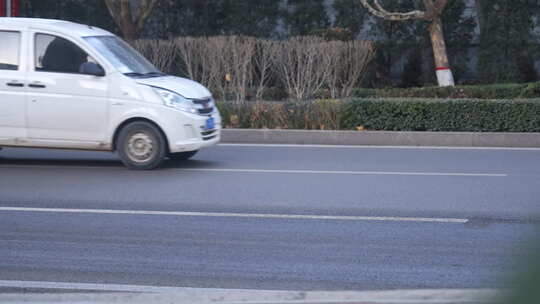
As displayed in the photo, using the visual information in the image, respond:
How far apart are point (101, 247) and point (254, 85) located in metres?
13.6

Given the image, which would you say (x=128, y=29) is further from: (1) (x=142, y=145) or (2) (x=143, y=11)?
(1) (x=142, y=145)

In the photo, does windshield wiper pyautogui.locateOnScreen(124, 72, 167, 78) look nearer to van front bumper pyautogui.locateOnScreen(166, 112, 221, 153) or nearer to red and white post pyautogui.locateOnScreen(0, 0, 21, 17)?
van front bumper pyautogui.locateOnScreen(166, 112, 221, 153)

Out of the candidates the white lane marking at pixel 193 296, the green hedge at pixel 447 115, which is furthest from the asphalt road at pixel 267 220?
the green hedge at pixel 447 115

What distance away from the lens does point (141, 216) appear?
766 cm

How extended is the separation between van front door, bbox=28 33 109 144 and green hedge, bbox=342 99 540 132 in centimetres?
583

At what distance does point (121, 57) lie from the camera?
427 inches

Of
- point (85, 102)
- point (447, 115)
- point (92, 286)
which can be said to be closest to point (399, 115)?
point (447, 115)

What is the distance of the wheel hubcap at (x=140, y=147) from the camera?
10375mm

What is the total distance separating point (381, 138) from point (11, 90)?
6496 millimetres

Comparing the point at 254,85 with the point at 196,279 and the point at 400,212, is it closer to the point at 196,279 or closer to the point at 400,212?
the point at 400,212

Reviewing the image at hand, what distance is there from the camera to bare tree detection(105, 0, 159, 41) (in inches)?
907

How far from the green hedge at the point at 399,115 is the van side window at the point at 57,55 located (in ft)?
15.6

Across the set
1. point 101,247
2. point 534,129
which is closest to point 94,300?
point 101,247

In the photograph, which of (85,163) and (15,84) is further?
(85,163)
